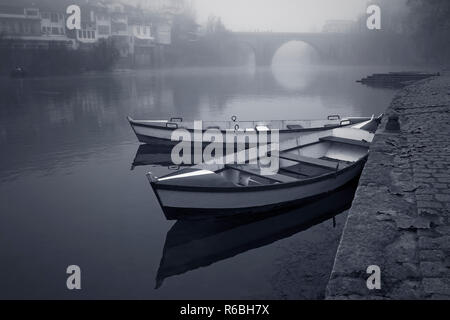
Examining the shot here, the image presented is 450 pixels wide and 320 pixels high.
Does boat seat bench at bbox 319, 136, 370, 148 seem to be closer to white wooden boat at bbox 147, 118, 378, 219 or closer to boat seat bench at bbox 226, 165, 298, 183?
white wooden boat at bbox 147, 118, 378, 219

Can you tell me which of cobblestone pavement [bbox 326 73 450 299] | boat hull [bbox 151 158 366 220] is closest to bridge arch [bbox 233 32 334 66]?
boat hull [bbox 151 158 366 220]

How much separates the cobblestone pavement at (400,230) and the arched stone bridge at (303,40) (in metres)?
92.1

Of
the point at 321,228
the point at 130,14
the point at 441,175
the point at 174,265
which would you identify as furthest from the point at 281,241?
the point at 130,14

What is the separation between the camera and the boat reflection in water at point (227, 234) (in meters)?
8.47

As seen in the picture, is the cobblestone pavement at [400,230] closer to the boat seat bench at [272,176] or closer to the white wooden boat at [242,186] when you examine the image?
the white wooden boat at [242,186]

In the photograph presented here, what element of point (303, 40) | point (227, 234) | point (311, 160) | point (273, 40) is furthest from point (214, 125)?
point (273, 40)

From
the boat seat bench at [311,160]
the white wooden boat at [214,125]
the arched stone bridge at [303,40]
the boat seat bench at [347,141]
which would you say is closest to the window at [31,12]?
the arched stone bridge at [303,40]

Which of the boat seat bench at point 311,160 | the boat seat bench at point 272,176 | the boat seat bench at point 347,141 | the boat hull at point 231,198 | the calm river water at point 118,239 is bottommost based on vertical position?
the calm river water at point 118,239

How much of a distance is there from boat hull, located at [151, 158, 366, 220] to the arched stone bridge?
91654 mm

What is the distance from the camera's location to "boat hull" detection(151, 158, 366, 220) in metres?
8.90

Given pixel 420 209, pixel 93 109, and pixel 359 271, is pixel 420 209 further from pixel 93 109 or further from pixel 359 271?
pixel 93 109

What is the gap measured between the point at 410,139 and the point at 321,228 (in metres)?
Answer: 3.47

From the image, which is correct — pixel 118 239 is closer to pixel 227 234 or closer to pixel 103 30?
pixel 227 234

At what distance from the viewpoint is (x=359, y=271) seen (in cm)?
482
